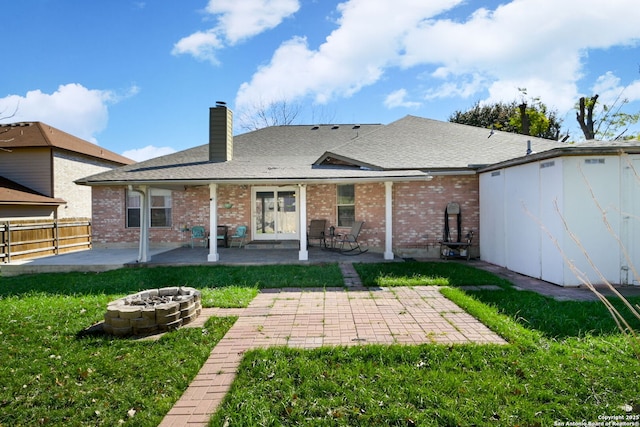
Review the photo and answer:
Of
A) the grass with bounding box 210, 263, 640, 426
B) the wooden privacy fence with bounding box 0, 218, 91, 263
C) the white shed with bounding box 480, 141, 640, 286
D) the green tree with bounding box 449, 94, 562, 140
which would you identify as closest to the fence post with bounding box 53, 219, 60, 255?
the wooden privacy fence with bounding box 0, 218, 91, 263

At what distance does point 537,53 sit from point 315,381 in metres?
15.3

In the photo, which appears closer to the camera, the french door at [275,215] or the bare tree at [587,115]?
the french door at [275,215]

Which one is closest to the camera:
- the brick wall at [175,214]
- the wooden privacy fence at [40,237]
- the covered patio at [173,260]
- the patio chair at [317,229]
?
the covered patio at [173,260]

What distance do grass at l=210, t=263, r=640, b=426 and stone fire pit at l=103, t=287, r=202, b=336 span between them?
1.55 meters

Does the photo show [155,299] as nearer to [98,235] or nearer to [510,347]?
[510,347]

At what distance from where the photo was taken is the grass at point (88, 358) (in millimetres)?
2861

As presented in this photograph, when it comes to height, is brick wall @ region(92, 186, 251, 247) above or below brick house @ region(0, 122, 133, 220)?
below

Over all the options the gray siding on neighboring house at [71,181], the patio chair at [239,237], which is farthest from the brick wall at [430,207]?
the gray siding on neighboring house at [71,181]

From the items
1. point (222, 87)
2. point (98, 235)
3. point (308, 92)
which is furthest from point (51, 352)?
point (308, 92)

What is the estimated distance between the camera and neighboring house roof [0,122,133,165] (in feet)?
54.1

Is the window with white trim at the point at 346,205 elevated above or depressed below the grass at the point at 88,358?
above

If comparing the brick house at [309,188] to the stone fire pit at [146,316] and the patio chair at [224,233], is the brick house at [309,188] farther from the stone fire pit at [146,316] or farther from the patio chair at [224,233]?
the stone fire pit at [146,316]

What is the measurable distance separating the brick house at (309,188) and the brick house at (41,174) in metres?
5.90

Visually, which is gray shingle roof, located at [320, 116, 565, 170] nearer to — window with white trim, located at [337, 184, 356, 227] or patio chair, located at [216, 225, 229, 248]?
window with white trim, located at [337, 184, 356, 227]
